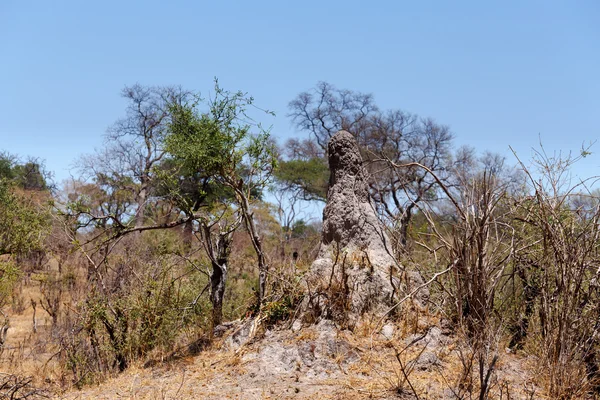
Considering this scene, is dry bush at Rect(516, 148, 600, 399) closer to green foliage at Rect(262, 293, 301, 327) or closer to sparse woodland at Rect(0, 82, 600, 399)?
sparse woodland at Rect(0, 82, 600, 399)

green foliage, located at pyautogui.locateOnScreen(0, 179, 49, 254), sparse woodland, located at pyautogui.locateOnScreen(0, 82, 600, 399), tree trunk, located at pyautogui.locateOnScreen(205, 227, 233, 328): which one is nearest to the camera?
sparse woodland, located at pyautogui.locateOnScreen(0, 82, 600, 399)

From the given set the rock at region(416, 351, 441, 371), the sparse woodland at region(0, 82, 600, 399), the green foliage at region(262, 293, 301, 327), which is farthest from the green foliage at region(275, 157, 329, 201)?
the rock at region(416, 351, 441, 371)

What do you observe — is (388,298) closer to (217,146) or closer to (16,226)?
(217,146)

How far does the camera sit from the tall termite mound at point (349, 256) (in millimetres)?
6375

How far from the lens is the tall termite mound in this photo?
638 cm

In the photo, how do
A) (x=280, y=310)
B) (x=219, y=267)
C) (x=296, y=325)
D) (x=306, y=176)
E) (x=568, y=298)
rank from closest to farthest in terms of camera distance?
(x=568, y=298)
(x=296, y=325)
(x=280, y=310)
(x=219, y=267)
(x=306, y=176)

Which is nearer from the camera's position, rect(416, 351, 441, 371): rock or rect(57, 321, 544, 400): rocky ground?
rect(57, 321, 544, 400): rocky ground

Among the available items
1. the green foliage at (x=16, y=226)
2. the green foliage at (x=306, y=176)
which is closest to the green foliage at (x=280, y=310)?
the green foliage at (x=16, y=226)

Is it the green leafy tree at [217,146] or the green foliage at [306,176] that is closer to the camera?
the green leafy tree at [217,146]

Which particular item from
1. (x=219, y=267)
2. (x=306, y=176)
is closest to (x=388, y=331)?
(x=219, y=267)

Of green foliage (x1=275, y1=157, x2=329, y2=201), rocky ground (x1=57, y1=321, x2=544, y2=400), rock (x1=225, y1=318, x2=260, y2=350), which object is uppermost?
green foliage (x1=275, y1=157, x2=329, y2=201)

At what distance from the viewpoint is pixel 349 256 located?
6.86 m

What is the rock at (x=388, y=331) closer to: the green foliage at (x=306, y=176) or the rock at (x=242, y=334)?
the rock at (x=242, y=334)

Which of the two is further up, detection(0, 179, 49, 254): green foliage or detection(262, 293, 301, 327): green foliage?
detection(0, 179, 49, 254): green foliage
